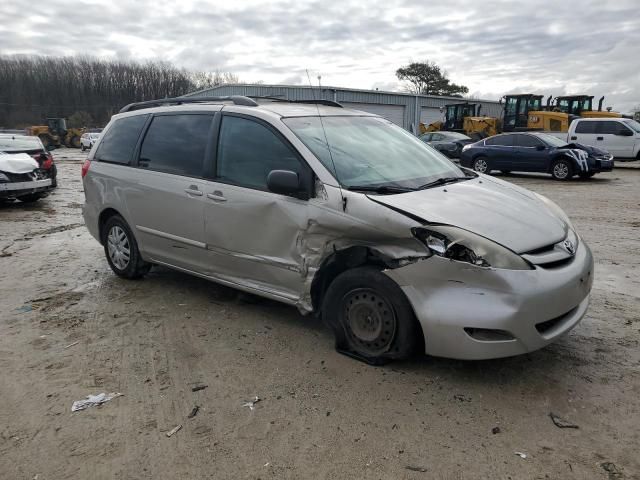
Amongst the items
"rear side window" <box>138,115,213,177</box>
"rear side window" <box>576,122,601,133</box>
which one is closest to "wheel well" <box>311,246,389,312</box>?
"rear side window" <box>138,115,213,177</box>

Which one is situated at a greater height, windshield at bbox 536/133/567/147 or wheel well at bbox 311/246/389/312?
windshield at bbox 536/133/567/147

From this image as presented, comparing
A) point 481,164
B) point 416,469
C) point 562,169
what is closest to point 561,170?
point 562,169

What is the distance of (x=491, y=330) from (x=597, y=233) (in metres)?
5.72

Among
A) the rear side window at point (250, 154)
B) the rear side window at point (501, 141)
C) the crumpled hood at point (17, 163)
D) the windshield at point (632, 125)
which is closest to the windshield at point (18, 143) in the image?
the crumpled hood at point (17, 163)

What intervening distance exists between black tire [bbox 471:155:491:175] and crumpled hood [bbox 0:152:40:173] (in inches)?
515

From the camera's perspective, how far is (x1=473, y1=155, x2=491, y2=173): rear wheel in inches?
677

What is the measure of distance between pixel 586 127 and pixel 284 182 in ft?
62.7

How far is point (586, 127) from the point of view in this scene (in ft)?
63.2

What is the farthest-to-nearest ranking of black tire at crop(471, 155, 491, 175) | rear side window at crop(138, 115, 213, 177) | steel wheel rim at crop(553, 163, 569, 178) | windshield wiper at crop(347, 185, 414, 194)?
black tire at crop(471, 155, 491, 175) → steel wheel rim at crop(553, 163, 569, 178) → rear side window at crop(138, 115, 213, 177) → windshield wiper at crop(347, 185, 414, 194)

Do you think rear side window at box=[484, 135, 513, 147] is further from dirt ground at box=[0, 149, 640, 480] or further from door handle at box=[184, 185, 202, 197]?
door handle at box=[184, 185, 202, 197]

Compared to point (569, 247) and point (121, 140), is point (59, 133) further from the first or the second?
point (569, 247)

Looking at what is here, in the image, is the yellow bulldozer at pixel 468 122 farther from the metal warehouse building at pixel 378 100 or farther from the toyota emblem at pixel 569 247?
the toyota emblem at pixel 569 247

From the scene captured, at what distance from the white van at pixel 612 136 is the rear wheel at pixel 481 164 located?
13.7 ft

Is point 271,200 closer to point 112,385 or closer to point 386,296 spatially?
point 386,296
